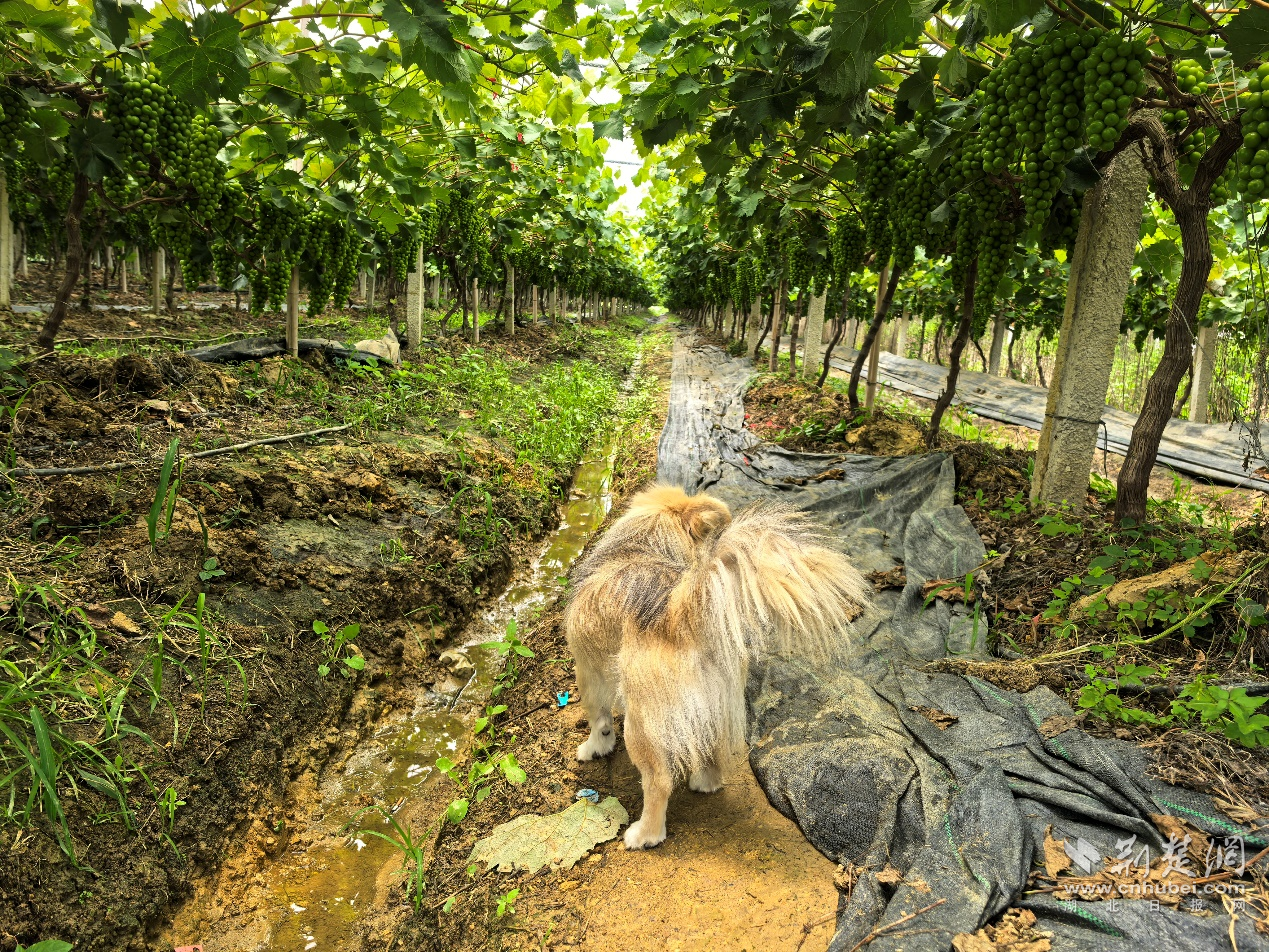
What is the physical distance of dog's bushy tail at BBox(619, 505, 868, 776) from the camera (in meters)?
2.23

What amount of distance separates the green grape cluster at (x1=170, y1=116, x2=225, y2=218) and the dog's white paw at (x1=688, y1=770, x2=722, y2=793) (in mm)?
4090

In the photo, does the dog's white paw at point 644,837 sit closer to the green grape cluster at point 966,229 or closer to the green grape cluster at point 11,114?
the green grape cluster at point 966,229

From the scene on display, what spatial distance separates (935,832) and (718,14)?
358 centimetres

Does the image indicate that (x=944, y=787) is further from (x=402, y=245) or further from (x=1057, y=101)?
(x=402, y=245)

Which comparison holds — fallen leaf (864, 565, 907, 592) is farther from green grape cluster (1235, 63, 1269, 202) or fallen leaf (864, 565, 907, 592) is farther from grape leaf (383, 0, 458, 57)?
grape leaf (383, 0, 458, 57)

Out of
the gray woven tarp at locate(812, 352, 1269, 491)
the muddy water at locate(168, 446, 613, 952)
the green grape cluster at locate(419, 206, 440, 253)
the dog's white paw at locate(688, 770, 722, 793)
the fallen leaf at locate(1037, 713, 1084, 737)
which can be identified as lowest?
the muddy water at locate(168, 446, 613, 952)

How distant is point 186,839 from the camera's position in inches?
99.7

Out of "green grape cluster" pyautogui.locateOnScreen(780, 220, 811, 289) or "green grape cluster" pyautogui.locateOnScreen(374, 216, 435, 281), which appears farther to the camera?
"green grape cluster" pyautogui.locateOnScreen(374, 216, 435, 281)

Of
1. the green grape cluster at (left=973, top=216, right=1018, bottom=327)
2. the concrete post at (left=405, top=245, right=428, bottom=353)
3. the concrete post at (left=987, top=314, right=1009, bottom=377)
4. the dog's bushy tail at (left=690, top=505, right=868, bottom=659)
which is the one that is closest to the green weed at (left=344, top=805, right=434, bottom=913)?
the dog's bushy tail at (left=690, top=505, right=868, bottom=659)

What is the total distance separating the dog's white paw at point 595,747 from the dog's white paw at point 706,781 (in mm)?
477

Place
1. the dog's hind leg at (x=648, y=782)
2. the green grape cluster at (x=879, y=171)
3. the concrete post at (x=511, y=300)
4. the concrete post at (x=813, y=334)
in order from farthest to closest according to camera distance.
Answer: the concrete post at (x=511, y=300) → the concrete post at (x=813, y=334) → the green grape cluster at (x=879, y=171) → the dog's hind leg at (x=648, y=782)

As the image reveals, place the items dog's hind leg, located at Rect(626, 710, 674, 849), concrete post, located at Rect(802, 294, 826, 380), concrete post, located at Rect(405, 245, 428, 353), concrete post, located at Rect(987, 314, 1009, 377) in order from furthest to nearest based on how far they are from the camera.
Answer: concrete post, located at Rect(987, 314, 1009, 377) → concrete post, located at Rect(802, 294, 826, 380) → concrete post, located at Rect(405, 245, 428, 353) → dog's hind leg, located at Rect(626, 710, 674, 849)

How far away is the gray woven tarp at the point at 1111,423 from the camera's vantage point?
8.55 metres

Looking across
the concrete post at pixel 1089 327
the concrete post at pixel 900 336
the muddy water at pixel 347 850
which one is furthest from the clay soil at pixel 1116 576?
the concrete post at pixel 900 336
